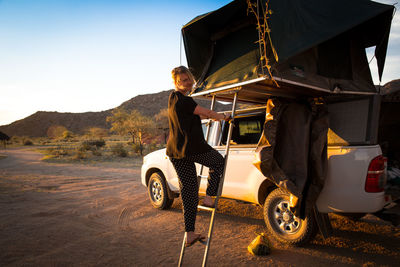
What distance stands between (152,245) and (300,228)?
2.16m

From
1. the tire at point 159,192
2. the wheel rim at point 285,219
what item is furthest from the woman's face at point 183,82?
the tire at point 159,192

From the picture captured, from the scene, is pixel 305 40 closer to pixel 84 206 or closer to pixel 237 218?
pixel 237 218

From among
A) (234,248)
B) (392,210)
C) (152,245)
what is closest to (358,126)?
(392,210)

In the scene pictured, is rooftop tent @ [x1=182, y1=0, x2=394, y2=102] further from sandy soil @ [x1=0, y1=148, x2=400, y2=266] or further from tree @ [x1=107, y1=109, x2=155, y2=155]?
tree @ [x1=107, y1=109, x2=155, y2=155]

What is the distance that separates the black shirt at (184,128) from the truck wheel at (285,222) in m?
1.62

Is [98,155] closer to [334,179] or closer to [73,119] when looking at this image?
[334,179]

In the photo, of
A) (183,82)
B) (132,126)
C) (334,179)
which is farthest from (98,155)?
(334,179)

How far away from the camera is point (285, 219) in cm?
382

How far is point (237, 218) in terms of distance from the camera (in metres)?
5.18

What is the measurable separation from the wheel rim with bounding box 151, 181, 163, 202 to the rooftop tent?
8.89 feet

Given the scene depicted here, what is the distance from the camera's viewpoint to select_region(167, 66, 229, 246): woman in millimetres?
2920

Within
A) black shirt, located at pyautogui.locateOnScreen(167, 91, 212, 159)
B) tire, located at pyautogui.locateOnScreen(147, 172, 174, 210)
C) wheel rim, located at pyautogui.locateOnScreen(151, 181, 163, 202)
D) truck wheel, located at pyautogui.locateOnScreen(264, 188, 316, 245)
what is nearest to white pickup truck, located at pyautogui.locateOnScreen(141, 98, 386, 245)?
truck wheel, located at pyautogui.locateOnScreen(264, 188, 316, 245)

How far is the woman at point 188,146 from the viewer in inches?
115

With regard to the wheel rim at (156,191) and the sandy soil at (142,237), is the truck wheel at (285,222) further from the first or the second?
the wheel rim at (156,191)
